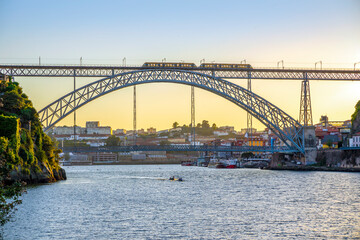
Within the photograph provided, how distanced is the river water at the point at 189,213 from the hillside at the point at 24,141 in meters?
3.35

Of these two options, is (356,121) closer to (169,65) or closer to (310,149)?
(310,149)

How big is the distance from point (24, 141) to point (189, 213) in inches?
1016

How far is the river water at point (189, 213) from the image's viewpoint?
29188mm

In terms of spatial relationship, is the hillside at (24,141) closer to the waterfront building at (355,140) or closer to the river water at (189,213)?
the river water at (189,213)

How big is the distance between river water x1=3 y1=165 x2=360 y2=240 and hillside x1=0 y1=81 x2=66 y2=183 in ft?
11.0

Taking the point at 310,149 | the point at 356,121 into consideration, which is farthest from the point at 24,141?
the point at 356,121

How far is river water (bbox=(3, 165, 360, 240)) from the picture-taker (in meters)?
29.2

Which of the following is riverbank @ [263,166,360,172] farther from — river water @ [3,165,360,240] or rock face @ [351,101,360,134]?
river water @ [3,165,360,240]

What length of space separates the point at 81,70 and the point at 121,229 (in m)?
48.8

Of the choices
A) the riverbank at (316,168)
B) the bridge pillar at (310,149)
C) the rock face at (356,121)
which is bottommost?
the riverbank at (316,168)

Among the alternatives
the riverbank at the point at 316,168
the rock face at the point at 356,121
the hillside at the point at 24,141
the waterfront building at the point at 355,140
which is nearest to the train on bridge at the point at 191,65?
the riverbank at the point at 316,168

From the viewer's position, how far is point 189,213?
1425 inches

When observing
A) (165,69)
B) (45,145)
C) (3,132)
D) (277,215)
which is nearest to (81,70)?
(165,69)

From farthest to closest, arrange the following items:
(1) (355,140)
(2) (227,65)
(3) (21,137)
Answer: (1) (355,140) → (2) (227,65) → (3) (21,137)
